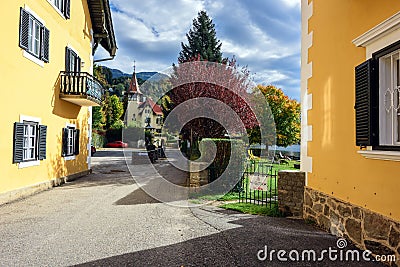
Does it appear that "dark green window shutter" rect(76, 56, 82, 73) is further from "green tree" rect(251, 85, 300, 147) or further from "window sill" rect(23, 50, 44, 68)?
"green tree" rect(251, 85, 300, 147)

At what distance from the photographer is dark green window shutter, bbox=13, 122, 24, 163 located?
8555mm

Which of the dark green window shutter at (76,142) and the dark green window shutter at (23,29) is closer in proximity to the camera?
the dark green window shutter at (23,29)

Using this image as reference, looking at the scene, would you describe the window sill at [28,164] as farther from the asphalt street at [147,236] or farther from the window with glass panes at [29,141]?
the asphalt street at [147,236]

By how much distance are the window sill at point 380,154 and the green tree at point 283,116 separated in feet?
70.5

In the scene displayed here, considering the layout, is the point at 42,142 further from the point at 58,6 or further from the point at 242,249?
the point at 242,249

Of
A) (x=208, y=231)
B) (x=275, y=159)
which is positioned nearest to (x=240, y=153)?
(x=208, y=231)

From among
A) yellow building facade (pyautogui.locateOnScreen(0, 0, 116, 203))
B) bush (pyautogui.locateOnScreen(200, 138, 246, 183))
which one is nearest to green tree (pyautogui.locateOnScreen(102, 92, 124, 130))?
yellow building facade (pyautogui.locateOnScreen(0, 0, 116, 203))

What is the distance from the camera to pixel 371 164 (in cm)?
425

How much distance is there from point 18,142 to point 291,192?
7690 millimetres

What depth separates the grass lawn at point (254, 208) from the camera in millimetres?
7203

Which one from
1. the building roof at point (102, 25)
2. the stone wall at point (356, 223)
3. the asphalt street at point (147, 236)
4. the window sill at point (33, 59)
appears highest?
the building roof at point (102, 25)

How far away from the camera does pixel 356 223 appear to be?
4.64 m

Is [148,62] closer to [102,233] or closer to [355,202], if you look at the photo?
[102,233]

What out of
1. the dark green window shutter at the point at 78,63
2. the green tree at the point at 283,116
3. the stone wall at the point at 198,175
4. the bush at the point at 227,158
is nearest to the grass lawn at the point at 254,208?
the bush at the point at 227,158
